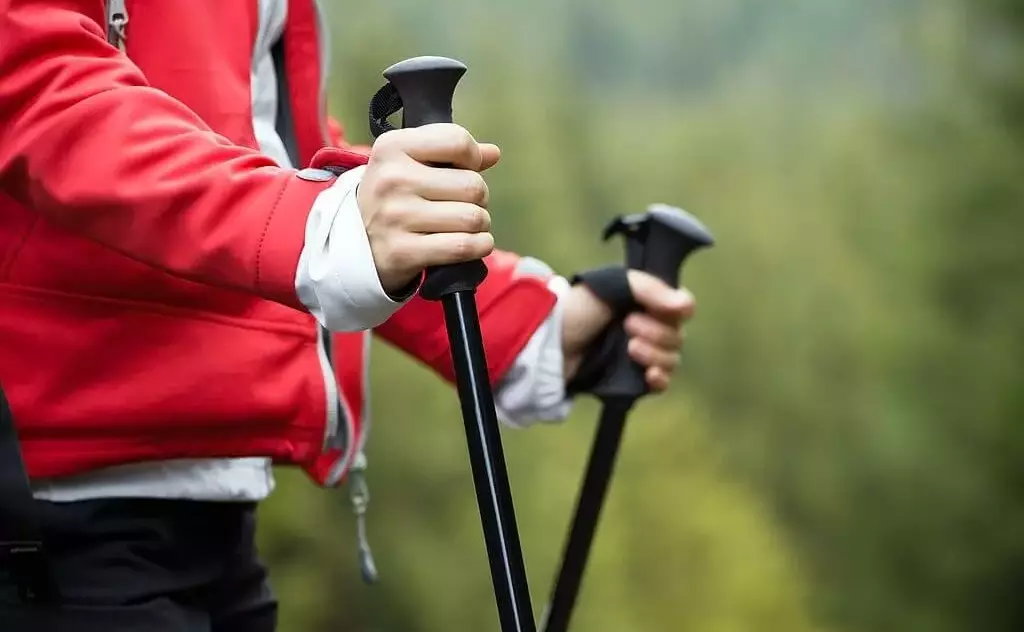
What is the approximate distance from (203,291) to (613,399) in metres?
0.30

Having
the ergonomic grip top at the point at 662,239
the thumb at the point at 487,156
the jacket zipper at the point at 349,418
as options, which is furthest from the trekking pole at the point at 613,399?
the thumb at the point at 487,156

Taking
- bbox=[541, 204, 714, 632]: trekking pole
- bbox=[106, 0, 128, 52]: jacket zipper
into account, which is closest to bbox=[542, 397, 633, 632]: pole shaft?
bbox=[541, 204, 714, 632]: trekking pole

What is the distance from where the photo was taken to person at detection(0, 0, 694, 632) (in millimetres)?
447

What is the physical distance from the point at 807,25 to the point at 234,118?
0.71 m

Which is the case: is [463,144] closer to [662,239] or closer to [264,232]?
[264,232]

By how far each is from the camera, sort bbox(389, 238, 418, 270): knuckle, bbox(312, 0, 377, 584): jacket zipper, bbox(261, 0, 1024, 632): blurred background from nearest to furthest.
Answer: bbox(389, 238, 418, 270): knuckle, bbox(312, 0, 377, 584): jacket zipper, bbox(261, 0, 1024, 632): blurred background

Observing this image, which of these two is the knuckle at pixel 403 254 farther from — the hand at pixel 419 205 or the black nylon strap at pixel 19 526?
the black nylon strap at pixel 19 526

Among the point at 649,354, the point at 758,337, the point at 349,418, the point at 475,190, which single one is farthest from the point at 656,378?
the point at 758,337

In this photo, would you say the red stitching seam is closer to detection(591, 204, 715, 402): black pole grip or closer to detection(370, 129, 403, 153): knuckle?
detection(370, 129, 403, 153): knuckle

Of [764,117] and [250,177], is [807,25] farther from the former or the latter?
[250,177]

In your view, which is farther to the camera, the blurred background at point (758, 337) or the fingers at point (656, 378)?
the blurred background at point (758, 337)

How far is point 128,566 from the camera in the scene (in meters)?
0.56

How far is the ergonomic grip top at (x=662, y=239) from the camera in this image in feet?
2.38

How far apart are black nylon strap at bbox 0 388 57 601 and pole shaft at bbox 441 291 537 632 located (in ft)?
0.70
